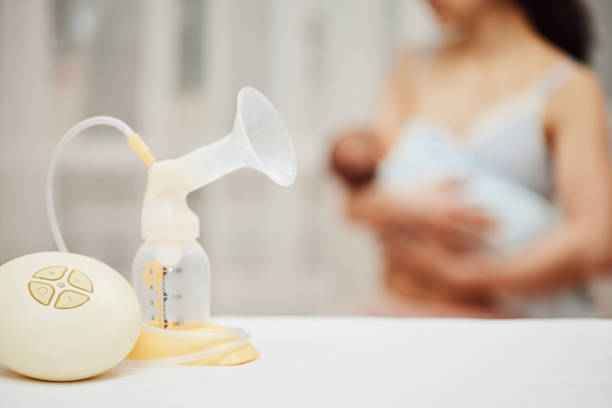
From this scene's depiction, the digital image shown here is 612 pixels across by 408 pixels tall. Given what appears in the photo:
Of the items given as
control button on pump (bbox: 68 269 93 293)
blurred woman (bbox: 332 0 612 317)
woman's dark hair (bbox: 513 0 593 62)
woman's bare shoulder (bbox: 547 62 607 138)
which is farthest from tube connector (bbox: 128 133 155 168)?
woman's dark hair (bbox: 513 0 593 62)

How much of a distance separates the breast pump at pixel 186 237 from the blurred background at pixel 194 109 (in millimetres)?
1189

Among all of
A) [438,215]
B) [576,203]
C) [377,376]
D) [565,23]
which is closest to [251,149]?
[377,376]

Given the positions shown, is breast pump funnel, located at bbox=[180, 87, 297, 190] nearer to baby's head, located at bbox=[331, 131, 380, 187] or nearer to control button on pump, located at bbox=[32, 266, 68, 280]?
control button on pump, located at bbox=[32, 266, 68, 280]

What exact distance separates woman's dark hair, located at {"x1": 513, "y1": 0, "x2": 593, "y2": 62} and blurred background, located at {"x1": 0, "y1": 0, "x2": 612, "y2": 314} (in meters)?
0.37

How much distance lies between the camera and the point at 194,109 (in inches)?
68.5

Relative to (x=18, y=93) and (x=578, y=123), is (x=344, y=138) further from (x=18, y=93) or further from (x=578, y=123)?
(x=18, y=93)

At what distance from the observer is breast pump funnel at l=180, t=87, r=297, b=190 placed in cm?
48

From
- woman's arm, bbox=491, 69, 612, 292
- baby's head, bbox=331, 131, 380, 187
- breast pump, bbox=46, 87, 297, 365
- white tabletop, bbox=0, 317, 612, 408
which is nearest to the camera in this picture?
white tabletop, bbox=0, 317, 612, 408

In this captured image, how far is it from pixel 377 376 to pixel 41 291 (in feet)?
0.82

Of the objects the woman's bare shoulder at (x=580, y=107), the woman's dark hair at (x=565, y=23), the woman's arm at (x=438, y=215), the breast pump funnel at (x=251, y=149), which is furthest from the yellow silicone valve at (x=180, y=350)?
the woman's dark hair at (x=565, y=23)

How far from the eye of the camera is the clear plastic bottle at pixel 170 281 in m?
0.50

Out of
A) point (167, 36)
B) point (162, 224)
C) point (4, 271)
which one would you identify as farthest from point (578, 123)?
point (4, 271)

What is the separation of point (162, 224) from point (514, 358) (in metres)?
0.32

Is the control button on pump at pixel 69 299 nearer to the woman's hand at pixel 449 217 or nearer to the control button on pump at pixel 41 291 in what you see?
the control button on pump at pixel 41 291
